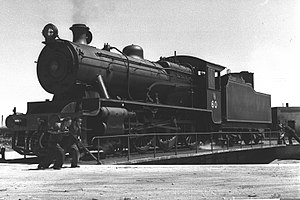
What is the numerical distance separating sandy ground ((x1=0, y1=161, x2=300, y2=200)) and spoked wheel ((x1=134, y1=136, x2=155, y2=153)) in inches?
185

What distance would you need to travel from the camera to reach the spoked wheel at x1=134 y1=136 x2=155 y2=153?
1268 cm

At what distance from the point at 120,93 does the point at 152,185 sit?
760cm

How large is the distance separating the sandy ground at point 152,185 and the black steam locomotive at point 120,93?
329cm

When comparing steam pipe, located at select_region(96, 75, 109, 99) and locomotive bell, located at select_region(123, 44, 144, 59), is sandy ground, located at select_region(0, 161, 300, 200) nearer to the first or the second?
steam pipe, located at select_region(96, 75, 109, 99)

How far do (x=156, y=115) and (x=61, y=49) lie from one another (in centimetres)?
→ 432

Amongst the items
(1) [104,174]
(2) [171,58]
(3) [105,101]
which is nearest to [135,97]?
(3) [105,101]

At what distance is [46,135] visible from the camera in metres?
10.5

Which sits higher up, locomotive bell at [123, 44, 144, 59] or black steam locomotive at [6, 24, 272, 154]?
locomotive bell at [123, 44, 144, 59]

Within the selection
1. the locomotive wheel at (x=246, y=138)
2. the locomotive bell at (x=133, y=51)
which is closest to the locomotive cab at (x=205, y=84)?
the locomotive bell at (x=133, y=51)

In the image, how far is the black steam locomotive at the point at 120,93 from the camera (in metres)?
11.2

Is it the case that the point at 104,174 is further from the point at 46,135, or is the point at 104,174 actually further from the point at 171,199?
the point at 46,135

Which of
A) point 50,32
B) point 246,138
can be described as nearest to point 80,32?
point 50,32

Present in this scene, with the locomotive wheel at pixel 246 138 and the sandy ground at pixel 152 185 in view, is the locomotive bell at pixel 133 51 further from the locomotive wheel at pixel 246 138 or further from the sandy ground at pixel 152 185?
the locomotive wheel at pixel 246 138

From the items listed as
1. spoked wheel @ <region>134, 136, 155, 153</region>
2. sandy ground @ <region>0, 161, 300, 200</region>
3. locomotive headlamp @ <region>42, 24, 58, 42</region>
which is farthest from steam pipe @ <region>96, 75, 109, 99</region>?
sandy ground @ <region>0, 161, 300, 200</region>
